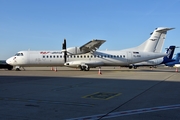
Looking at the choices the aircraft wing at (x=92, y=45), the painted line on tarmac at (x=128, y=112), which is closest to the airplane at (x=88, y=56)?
the aircraft wing at (x=92, y=45)

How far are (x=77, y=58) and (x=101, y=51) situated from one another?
4.14 m

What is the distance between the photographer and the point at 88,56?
32.3 meters

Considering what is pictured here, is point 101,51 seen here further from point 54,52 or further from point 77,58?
point 54,52

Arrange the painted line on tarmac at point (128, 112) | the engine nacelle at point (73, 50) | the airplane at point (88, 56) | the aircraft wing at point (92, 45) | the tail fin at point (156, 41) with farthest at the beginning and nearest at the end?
the tail fin at point (156, 41) → the airplane at point (88, 56) → the engine nacelle at point (73, 50) → the aircraft wing at point (92, 45) → the painted line on tarmac at point (128, 112)

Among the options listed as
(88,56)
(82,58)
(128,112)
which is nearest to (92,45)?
(88,56)

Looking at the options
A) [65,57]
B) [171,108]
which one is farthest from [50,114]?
[65,57]

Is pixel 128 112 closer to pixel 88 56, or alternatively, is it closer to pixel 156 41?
pixel 88 56

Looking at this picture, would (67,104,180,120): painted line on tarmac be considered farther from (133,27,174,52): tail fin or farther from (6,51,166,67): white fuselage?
(133,27,174,52): tail fin

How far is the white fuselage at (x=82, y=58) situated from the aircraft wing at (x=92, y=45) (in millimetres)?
1094

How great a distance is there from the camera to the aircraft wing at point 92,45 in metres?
30.0

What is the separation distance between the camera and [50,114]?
5.57 m

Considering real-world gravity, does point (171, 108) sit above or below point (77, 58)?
below

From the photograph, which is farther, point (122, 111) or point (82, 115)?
point (122, 111)

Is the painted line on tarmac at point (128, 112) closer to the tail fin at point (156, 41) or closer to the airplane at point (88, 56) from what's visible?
the airplane at point (88, 56)
